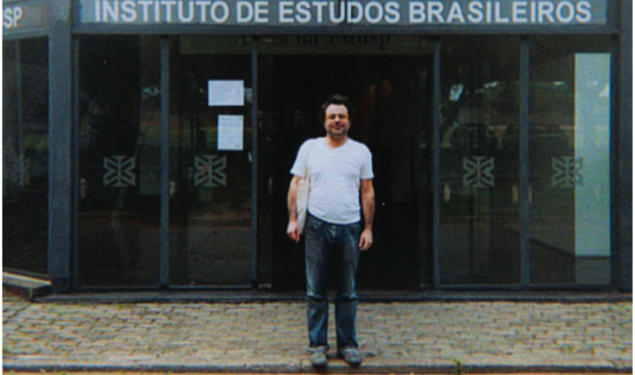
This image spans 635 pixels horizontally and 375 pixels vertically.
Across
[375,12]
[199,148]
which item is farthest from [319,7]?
[199,148]

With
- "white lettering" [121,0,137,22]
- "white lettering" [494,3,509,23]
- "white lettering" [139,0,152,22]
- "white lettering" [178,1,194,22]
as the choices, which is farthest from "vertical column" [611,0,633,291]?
"white lettering" [121,0,137,22]

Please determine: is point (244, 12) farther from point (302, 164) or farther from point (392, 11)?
point (302, 164)

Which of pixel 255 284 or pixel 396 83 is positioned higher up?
pixel 396 83

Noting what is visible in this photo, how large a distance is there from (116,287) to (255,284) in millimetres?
1494

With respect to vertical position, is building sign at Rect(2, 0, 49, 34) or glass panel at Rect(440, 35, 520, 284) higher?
building sign at Rect(2, 0, 49, 34)

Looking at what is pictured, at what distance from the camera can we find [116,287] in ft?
26.4

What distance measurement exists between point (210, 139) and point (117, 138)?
99 cm

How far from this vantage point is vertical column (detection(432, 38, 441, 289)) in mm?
7891

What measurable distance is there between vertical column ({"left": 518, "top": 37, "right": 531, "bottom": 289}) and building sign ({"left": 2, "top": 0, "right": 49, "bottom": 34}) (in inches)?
201

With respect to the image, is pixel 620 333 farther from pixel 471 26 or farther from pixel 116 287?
pixel 116 287

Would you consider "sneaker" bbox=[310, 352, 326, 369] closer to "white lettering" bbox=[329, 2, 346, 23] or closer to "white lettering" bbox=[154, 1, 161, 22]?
"white lettering" bbox=[329, 2, 346, 23]

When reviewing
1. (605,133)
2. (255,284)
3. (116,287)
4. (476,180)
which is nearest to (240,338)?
(255,284)

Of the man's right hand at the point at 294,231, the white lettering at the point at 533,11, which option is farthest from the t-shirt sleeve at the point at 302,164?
the white lettering at the point at 533,11

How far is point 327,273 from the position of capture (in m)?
5.61
